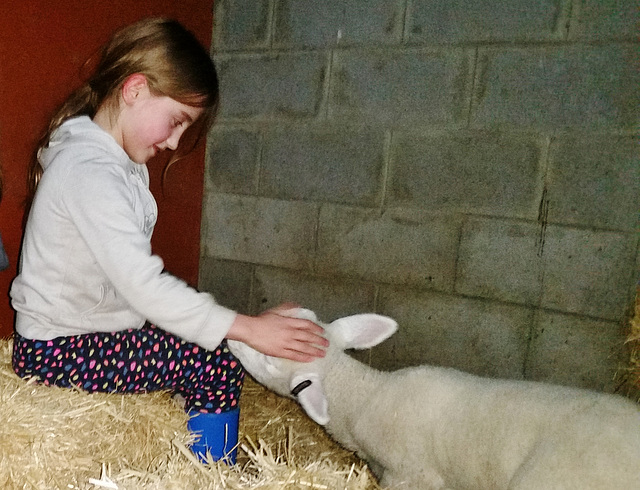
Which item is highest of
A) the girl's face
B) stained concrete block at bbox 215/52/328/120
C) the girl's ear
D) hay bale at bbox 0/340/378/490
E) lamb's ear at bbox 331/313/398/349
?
stained concrete block at bbox 215/52/328/120

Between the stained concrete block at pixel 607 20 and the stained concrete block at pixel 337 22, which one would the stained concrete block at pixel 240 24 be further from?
the stained concrete block at pixel 607 20

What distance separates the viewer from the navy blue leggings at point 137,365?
5.88 feet

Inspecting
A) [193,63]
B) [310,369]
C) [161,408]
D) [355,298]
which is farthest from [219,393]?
[193,63]

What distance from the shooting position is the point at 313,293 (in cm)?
282

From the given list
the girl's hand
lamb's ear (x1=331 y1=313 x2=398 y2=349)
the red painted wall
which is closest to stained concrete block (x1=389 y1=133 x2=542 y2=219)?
lamb's ear (x1=331 y1=313 x2=398 y2=349)

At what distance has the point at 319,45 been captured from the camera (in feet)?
8.80

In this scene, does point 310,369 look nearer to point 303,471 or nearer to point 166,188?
point 303,471

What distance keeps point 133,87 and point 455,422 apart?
4.98 feet

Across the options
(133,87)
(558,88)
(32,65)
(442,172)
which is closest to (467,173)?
(442,172)

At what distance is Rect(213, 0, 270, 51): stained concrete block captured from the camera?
9.29 feet

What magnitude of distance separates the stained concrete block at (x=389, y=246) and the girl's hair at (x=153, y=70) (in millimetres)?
944

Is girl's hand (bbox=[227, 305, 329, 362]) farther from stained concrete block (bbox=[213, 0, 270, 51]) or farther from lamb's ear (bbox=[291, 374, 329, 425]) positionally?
stained concrete block (bbox=[213, 0, 270, 51])

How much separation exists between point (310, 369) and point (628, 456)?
3.21ft

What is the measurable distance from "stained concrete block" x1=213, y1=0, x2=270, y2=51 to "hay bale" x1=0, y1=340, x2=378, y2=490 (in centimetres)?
183
